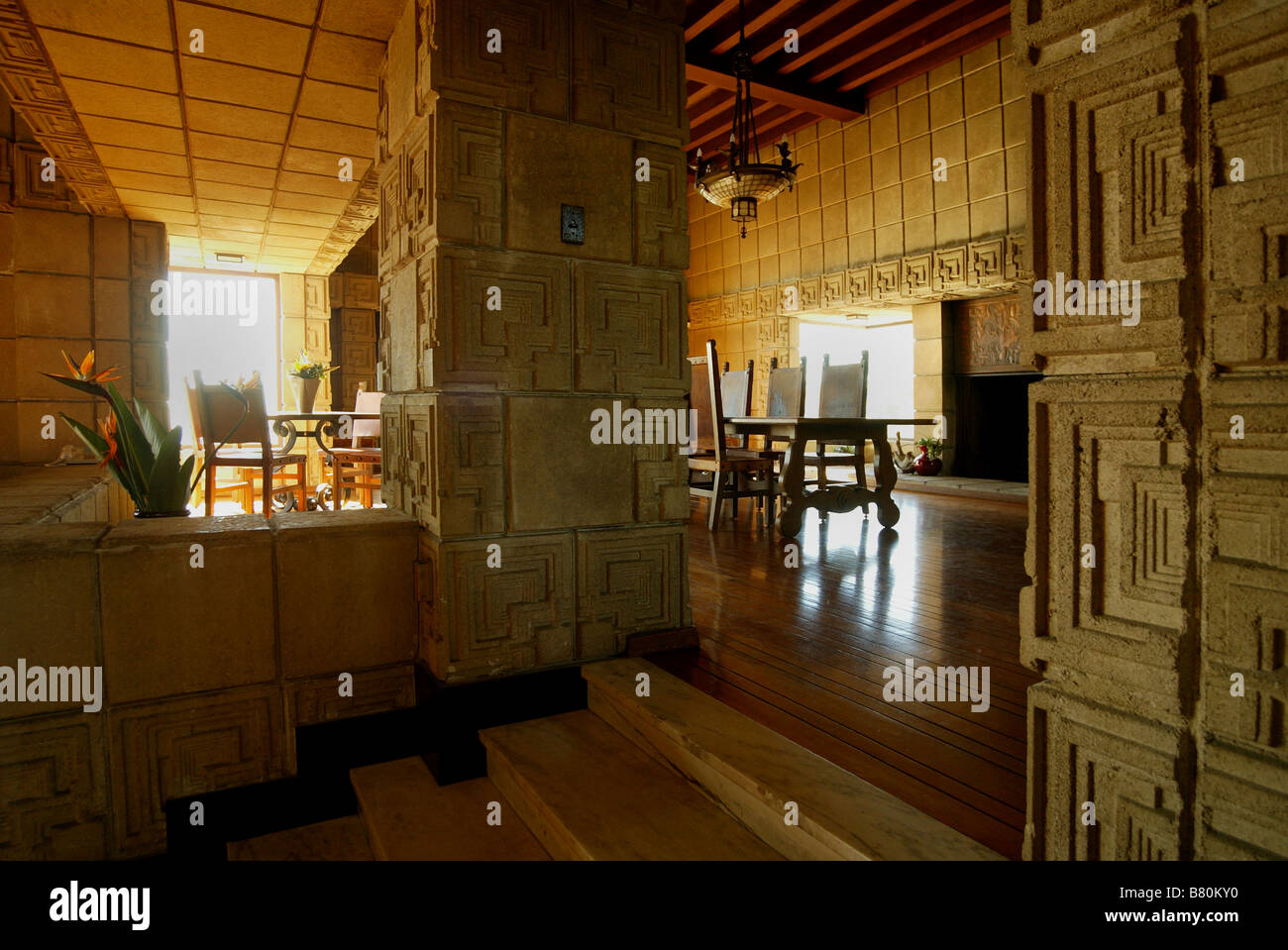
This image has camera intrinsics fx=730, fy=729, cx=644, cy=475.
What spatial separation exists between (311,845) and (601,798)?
2.90 ft

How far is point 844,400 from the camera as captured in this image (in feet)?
17.9

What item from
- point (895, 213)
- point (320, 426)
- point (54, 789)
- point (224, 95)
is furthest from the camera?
point (895, 213)

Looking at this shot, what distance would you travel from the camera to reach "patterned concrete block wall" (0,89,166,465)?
15.2ft

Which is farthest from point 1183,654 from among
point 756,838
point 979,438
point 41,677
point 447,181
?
point 979,438

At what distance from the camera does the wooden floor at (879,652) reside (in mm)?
1461

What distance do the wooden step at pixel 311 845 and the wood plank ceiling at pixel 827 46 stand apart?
564cm

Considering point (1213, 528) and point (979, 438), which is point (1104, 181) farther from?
point (979, 438)

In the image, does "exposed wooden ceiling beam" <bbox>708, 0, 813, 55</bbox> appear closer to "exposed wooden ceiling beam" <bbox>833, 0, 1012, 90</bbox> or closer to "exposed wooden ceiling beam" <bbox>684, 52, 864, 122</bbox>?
"exposed wooden ceiling beam" <bbox>684, 52, 864, 122</bbox>

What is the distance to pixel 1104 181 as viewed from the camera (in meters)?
1.03

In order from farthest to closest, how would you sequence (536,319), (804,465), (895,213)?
(895,213) → (804,465) → (536,319)

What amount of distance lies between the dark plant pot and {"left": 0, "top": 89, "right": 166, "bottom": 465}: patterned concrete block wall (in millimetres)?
6739

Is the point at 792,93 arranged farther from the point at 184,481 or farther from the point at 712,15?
the point at 184,481

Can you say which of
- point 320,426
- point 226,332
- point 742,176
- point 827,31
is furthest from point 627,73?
point 226,332
